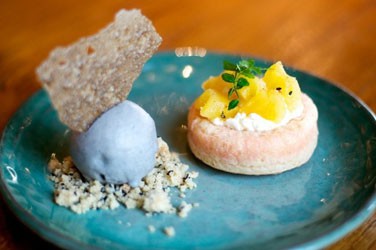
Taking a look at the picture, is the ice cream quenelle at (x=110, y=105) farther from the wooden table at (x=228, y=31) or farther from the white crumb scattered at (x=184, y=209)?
the wooden table at (x=228, y=31)

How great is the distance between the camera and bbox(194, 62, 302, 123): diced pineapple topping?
1.99 metres

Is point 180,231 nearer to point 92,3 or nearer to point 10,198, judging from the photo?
point 10,198

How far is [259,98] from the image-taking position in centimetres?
199

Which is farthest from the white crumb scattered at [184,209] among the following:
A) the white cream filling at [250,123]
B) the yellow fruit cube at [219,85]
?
the yellow fruit cube at [219,85]

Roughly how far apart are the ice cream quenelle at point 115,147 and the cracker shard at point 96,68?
4cm

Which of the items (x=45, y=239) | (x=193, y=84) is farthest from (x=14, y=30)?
(x=45, y=239)

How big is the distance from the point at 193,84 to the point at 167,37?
1.81ft

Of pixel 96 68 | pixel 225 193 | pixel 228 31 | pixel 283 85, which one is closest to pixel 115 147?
pixel 96 68

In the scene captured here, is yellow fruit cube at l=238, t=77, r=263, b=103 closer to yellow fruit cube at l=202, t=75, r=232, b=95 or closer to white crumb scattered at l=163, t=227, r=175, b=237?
yellow fruit cube at l=202, t=75, r=232, b=95

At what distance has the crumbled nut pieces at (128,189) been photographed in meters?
1.76

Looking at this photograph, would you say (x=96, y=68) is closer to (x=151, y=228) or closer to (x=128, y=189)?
(x=128, y=189)

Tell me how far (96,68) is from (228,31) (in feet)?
4.87

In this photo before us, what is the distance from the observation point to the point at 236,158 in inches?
77.5

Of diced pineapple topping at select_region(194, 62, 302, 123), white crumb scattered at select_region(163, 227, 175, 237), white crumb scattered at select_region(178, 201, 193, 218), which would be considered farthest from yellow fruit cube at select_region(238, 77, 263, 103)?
white crumb scattered at select_region(163, 227, 175, 237)
